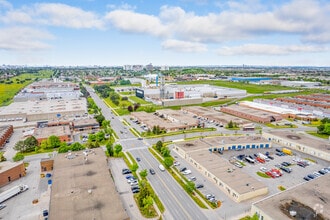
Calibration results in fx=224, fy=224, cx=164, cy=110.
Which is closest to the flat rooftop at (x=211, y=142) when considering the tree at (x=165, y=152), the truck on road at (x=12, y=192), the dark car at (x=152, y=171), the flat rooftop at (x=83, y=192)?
the tree at (x=165, y=152)

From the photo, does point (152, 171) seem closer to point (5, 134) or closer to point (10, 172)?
point (10, 172)

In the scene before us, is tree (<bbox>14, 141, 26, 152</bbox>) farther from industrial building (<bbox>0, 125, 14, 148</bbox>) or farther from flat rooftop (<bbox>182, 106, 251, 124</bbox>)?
flat rooftop (<bbox>182, 106, 251, 124</bbox>)

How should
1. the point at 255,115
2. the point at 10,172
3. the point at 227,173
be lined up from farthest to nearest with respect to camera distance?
the point at 255,115
the point at 10,172
the point at 227,173

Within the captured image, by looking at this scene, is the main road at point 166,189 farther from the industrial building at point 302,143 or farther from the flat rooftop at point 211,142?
the industrial building at point 302,143

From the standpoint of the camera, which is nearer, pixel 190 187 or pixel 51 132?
pixel 190 187

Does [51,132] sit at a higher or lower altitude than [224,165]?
higher

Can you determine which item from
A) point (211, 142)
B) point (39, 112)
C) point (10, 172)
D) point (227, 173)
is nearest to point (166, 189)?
point (227, 173)

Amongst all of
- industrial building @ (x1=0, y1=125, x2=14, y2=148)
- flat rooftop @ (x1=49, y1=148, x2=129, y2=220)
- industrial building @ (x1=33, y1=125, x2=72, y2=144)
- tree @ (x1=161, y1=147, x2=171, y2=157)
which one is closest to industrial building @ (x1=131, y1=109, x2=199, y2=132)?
tree @ (x1=161, y1=147, x2=171, y2=157)
